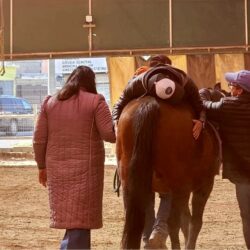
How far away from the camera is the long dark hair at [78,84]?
12.7 ft

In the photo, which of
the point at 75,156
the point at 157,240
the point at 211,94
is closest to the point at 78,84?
the point at 75,156

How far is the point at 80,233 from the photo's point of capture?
383cm

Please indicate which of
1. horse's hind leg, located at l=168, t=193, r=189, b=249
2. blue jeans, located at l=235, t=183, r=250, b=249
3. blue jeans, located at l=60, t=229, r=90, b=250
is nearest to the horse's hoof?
horse's hind leg, located at l=168, t=193, r=189, b=249

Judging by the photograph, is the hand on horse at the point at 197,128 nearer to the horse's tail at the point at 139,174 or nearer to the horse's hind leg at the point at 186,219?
the horse's tail at the point at 139,174

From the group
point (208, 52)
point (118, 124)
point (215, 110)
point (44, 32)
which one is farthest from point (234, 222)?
point (44, 32)

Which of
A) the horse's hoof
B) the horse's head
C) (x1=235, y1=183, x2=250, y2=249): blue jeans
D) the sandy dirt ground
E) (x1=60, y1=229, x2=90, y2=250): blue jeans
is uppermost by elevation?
the horse's head

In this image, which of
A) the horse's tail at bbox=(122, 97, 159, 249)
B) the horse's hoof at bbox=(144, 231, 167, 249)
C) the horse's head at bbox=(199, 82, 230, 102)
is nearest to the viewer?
the horse's tail at bbox=(122, 97, 159, 249)

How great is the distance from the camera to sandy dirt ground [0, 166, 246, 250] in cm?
545

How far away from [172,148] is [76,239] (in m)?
0.90

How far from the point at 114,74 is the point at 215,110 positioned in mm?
8776

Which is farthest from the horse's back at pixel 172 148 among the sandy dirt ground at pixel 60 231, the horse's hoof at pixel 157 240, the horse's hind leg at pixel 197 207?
the sandy dirt ground at pixel 60 231

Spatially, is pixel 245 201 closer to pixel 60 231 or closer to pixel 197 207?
pixel 197 207

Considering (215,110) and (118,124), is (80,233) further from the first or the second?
(215,110)

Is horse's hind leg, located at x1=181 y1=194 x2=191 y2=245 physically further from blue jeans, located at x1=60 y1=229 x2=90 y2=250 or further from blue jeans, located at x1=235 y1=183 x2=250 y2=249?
blue jeans, located at x1=60 y1=229 x2=90 y2=250
